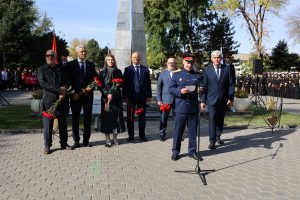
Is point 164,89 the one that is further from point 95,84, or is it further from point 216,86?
point 95,84

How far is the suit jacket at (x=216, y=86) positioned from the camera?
28.2 ft

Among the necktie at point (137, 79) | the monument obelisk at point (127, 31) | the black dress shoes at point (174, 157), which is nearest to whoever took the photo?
the black dress shoes at point (174, 157)

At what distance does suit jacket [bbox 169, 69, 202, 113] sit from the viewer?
722 cm

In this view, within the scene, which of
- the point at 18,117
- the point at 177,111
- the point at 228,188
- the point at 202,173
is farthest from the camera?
the point at 18,117

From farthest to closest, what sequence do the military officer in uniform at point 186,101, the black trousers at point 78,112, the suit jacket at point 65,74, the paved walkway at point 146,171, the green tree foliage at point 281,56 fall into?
the green tree foliage at point 281,56, the black trousers at point 78,112, the suit jacket at point 65,74, the military officer in uniform at point 186,101, the paved walkway at point 146,171

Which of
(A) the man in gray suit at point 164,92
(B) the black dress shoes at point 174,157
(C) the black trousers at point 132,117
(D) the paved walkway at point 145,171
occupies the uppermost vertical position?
(A) the man in gray suit at point 164,92

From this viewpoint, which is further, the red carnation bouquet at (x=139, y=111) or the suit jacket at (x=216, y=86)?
the red carnation bouquet at (x=139, y=111)

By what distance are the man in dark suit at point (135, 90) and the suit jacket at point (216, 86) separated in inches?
59.2

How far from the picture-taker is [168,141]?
31.0ft

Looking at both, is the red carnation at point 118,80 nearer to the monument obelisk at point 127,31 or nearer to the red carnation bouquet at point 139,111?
the red carnation bouquet at point 139,111

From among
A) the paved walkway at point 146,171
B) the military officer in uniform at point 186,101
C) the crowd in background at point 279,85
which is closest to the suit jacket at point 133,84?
the paved walkway at point 146,171

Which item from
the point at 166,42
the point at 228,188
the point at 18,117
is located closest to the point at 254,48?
the point at 166,42

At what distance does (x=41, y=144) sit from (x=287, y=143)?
5.75 metres

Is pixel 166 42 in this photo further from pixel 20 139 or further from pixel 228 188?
pixel 228 188
